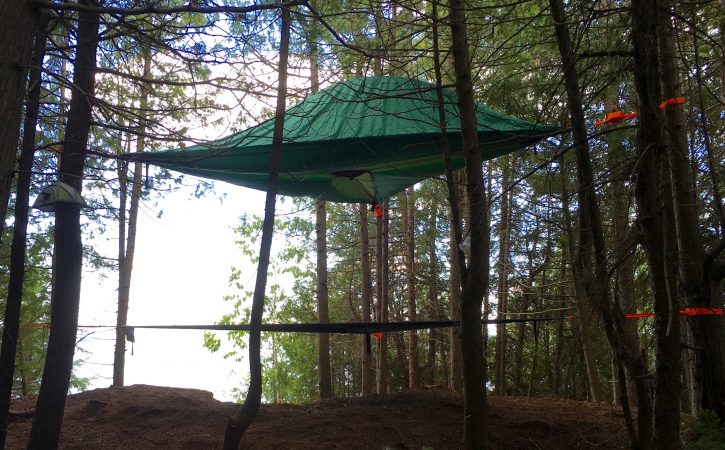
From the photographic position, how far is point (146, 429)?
370cm

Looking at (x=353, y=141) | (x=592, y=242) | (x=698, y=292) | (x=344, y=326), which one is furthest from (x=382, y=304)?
(x=592, y=242)

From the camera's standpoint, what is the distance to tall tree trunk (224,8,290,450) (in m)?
2.93

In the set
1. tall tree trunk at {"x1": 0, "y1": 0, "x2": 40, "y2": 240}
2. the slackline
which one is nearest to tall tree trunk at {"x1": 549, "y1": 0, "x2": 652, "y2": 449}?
the slackline

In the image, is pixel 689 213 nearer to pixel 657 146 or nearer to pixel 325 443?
pixel 657 146

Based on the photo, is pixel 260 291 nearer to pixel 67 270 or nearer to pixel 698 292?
pixel 67 270

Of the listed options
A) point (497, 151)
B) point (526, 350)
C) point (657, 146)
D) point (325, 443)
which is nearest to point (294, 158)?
point (497, 151)

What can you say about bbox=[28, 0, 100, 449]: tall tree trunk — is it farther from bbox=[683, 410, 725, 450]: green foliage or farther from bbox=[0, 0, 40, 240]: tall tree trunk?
bbox=[683, 410, 725, 450]: green foliage

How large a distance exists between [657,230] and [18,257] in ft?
11.0

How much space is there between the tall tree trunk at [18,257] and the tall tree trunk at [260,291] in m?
1.24

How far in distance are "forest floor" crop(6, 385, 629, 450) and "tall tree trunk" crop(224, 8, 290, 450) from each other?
53 cm

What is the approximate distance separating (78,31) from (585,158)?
9.26 ft

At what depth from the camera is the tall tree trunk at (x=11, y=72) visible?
1.96m

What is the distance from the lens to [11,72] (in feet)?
6.49

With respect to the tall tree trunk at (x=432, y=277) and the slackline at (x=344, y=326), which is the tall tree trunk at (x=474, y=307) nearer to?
the slackline at (x=344, y=326)
